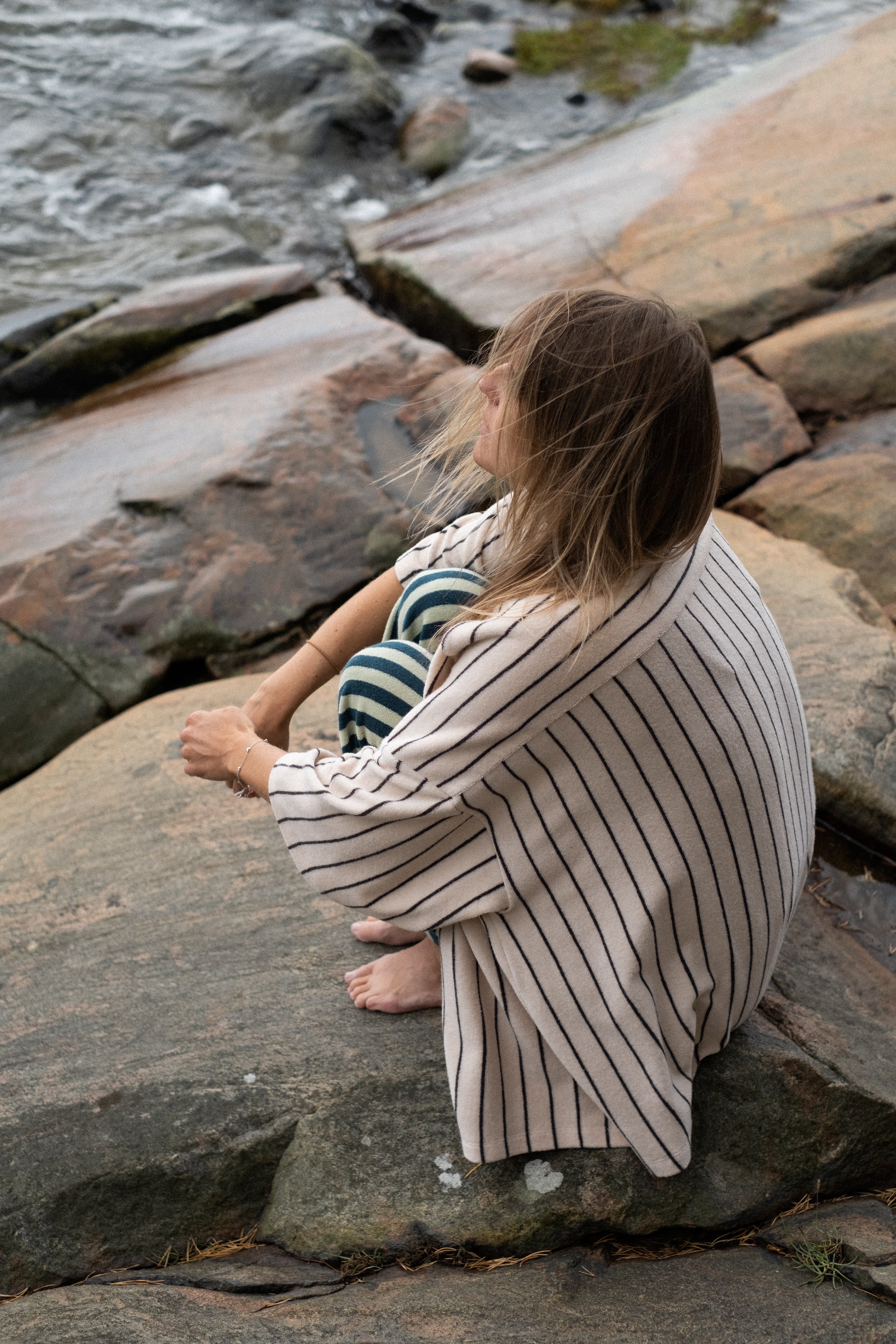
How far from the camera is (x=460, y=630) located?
153 centimetres

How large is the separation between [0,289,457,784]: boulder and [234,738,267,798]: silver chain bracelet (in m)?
1.68

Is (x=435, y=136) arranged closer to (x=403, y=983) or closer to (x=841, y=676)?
(x=841, y=676)

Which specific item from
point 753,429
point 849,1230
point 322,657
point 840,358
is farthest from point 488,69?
point 849,1230

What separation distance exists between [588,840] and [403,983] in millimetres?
691

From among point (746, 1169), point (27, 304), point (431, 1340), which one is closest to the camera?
point (431, 1340)

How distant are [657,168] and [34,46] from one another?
6.09 metres

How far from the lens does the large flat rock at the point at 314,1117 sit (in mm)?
1888

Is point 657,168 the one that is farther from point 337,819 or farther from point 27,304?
point 337,819

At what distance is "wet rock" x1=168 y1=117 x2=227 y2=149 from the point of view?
26.1 feet

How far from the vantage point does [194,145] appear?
26.1 ft

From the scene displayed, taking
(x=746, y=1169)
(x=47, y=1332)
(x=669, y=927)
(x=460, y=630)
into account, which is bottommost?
(x=47, y=1332)

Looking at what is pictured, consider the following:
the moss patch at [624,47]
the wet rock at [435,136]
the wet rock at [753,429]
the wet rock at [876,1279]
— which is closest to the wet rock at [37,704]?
the wet rock at [753,429]

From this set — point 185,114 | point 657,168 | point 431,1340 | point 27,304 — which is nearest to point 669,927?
point 431,1340

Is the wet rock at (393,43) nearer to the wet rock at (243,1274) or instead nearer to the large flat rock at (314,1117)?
the large flat rock at (314,1117)
